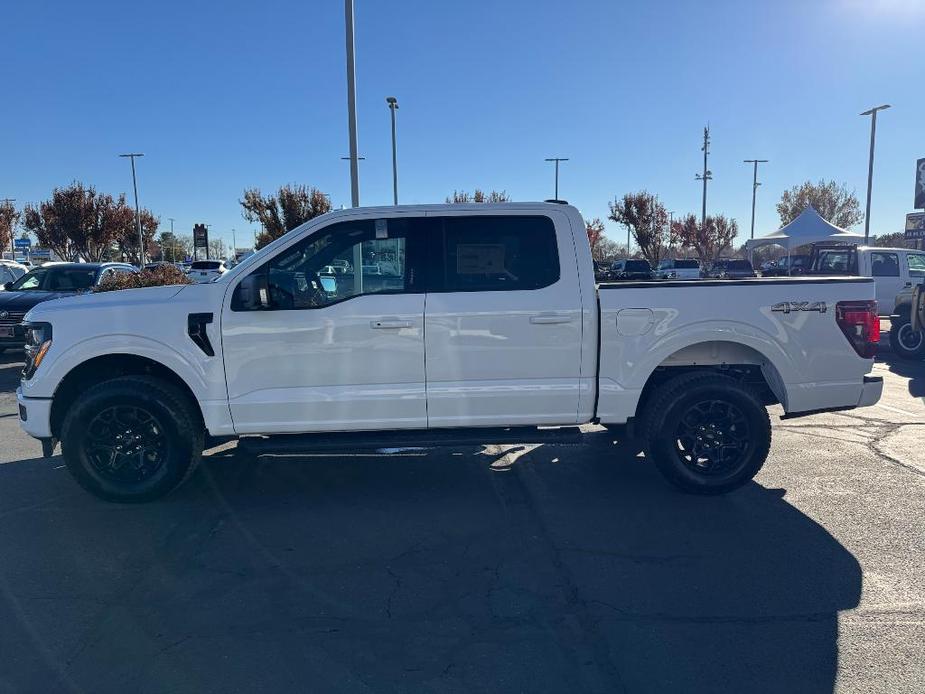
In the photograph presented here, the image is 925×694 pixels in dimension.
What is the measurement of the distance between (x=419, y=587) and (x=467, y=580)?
0.92 ft

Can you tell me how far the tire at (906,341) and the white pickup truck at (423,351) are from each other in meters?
8.26

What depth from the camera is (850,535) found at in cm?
429

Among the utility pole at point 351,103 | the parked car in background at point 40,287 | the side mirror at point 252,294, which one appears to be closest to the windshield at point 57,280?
the parked car in background at point 40,287

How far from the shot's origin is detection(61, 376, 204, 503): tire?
470 centimetres

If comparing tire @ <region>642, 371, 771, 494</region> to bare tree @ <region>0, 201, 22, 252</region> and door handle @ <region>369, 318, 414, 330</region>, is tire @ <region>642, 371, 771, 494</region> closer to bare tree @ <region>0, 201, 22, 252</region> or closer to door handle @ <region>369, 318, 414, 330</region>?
door handle @ <region>369, 318, 414, 330</region>

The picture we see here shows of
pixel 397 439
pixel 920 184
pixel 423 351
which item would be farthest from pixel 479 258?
pixel 920 184

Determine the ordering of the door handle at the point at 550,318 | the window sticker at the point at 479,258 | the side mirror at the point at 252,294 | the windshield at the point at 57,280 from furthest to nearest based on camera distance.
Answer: the windshield at the point at 57,280
the window sticker at the point at 479,258
the door handle at the point at 550,318
the side mirror at the point at 252,294

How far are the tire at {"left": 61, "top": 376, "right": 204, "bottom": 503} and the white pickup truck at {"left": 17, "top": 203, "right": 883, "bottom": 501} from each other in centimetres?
1

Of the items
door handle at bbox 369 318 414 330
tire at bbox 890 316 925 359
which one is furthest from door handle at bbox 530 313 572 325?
tire at bbox 890 316 925 359

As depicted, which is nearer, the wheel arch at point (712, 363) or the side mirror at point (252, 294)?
the side mirror at point (252, 294)

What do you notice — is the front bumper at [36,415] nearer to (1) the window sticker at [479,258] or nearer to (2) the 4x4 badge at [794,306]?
(1) the window sticker at [479,258]

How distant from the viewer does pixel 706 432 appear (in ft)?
16.4

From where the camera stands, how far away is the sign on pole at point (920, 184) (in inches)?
719

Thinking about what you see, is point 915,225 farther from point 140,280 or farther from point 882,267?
point 140,280
